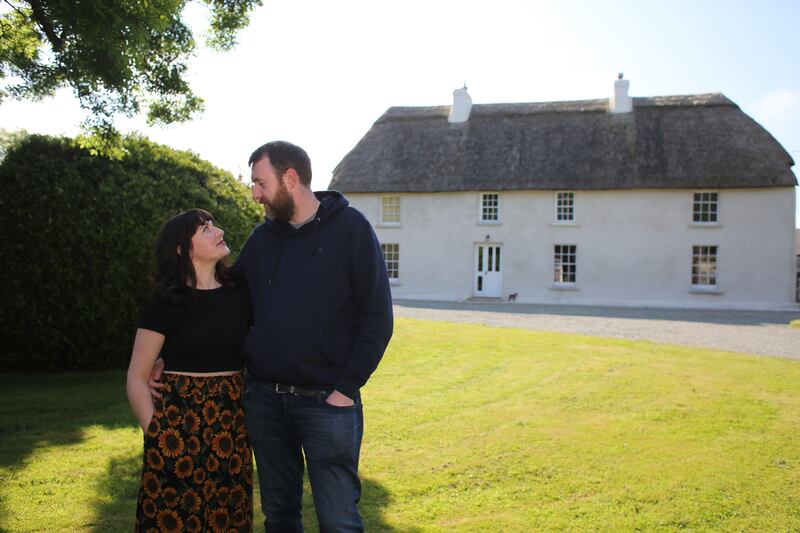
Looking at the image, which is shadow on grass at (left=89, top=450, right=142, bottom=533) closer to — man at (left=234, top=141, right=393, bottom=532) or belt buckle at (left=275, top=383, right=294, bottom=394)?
man at (left=234, top=141, right=393, bottom=532)

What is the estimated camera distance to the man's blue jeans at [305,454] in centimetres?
300

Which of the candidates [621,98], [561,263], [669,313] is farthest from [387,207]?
[669,313]

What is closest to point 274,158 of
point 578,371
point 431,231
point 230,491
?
point 230,491

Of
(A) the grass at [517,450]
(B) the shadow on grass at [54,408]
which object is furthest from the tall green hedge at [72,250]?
(A) the grass at [517,450]

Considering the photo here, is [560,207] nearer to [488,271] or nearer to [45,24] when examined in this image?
[488,271]

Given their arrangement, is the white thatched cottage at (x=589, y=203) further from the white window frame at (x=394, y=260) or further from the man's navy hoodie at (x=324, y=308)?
the man's navy hoodie at (x=324, y=308)

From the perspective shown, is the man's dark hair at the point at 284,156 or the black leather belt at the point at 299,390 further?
the man's dark hair at the point at 284,156

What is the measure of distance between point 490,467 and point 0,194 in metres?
7.08

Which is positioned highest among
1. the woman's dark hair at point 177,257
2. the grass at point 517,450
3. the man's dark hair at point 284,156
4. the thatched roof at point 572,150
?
the thatched roof at point 572,150

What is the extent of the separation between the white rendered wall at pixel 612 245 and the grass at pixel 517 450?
1679 cm

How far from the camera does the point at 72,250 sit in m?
8.02

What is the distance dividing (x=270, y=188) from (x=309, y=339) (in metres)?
0.80

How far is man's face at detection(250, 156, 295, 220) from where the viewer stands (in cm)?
318

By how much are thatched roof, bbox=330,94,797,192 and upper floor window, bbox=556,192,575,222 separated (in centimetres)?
66
